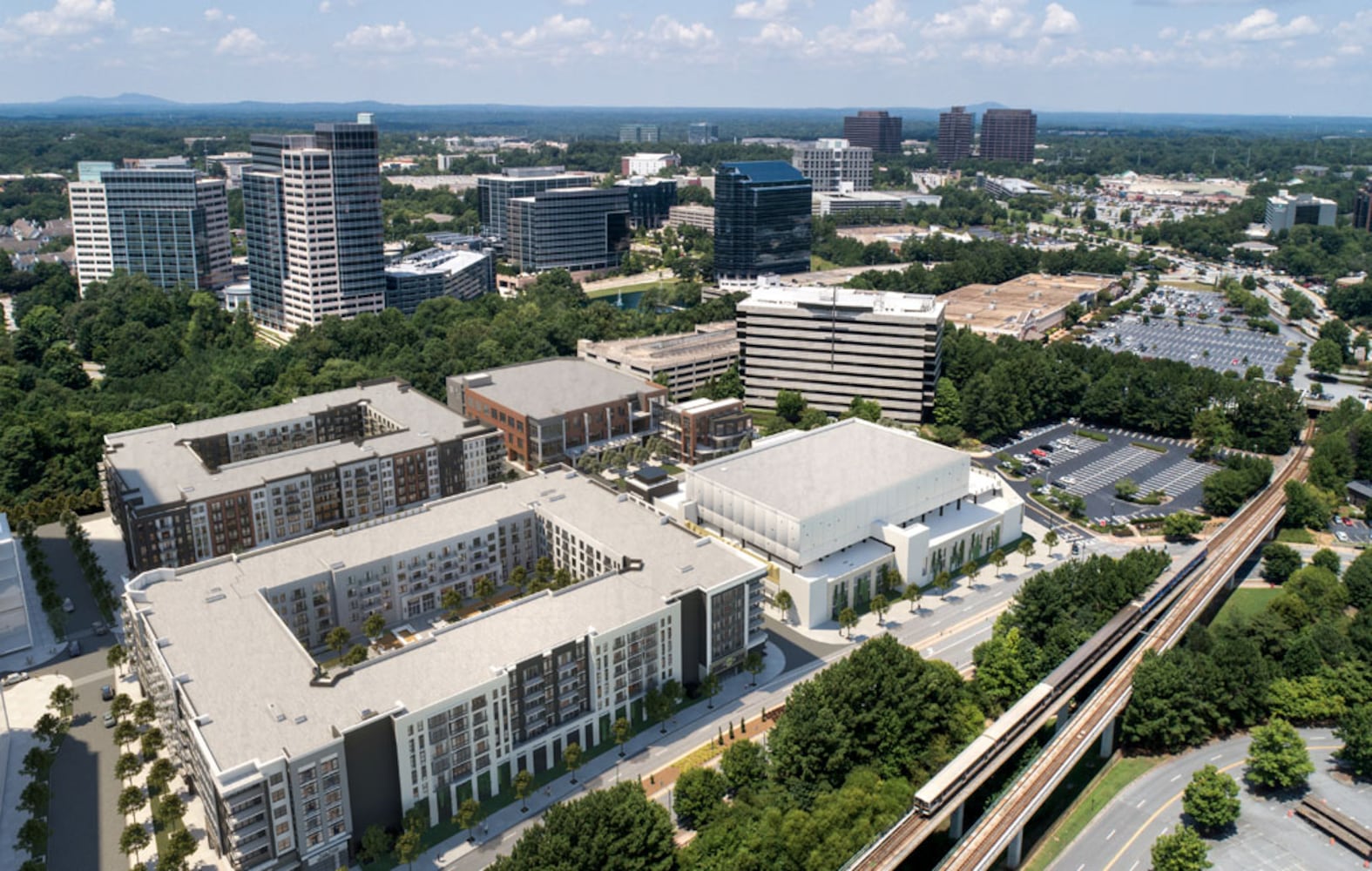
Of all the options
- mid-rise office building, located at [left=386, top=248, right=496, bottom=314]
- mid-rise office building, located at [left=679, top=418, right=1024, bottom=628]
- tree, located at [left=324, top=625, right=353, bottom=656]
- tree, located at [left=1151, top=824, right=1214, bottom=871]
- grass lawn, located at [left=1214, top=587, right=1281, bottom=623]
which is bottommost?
tree, located at [left=1151, top=824, right=1214, bottom=871]

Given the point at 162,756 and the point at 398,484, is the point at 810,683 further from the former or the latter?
the point at 398,484

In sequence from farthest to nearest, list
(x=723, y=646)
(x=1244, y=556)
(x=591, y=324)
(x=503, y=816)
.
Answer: (x=591, y=324)
(x=1244, y=556)
(x=723, y=646)
(x=503, y=816)

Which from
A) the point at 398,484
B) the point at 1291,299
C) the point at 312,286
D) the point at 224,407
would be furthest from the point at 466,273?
the point at 1291,299

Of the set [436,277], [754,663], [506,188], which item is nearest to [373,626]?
[754,663]

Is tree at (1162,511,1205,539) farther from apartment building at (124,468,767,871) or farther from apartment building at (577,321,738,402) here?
apartment building at (577,321,738,402)

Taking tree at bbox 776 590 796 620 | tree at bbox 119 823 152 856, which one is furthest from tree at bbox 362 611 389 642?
tree at bbox 776 590 796 620

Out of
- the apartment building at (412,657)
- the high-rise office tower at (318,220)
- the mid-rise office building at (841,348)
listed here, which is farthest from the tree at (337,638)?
the high-rise office tower at (318,220)

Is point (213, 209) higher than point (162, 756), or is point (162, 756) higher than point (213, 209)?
point (213, 209)
